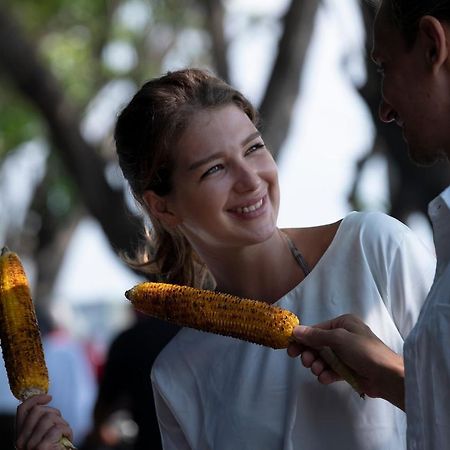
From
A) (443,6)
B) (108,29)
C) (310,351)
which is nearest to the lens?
(443,6)

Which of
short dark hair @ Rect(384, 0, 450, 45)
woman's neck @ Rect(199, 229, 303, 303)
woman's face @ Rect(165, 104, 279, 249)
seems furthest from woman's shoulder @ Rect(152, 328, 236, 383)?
short dark hair @ Rect(384, 0, 450, 45)

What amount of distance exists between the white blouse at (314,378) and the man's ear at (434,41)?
94 centimetres

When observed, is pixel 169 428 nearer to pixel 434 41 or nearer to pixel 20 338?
pixel 20 338

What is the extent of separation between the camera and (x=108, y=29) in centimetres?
1917

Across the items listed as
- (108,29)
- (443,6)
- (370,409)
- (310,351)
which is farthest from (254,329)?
(108,29)

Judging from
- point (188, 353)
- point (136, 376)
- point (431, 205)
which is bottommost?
point (188, 353)

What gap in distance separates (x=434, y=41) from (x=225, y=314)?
98cm

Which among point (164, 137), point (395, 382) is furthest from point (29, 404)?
point (395, 382)

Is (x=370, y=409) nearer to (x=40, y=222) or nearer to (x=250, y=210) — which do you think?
(x=250, y=210)

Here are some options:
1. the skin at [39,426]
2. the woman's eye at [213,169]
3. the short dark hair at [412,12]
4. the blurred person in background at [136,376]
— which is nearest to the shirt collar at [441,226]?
the short dark hair at [412,12]

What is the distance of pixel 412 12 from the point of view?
2713 mm

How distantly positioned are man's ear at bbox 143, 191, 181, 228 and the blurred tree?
97 centimetres

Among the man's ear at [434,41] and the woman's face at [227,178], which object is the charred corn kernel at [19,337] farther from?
the man's ear at [434,41]

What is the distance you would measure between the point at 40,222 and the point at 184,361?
69.0 feet
